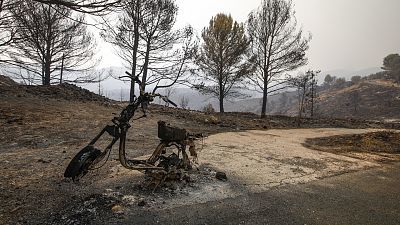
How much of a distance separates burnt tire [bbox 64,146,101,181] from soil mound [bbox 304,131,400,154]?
27.6 feet

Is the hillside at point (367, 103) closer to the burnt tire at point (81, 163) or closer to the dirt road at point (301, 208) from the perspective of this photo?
the dirt road at point (301, 208)

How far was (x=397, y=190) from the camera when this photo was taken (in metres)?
6.18

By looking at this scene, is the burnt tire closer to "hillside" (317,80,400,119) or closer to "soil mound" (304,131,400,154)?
"soil mound" (304,131,400,154)

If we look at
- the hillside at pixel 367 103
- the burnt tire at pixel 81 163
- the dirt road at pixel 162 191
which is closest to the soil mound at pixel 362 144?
the dirt road at pixel 162 191

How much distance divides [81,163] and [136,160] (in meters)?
1.11

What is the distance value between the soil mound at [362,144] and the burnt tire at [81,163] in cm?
842

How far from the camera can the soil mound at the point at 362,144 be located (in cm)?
1062

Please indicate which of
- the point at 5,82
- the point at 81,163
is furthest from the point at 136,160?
the point at 5,82

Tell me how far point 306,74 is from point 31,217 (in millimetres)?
29709

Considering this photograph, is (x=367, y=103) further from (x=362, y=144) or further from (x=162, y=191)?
(x=162, y=191)

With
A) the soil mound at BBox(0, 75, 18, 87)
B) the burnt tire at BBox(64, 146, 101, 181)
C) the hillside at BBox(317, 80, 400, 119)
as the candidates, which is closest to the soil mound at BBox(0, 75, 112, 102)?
the soil mound at BBox(0, 75, 18, 87)

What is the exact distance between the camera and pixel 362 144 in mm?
11641

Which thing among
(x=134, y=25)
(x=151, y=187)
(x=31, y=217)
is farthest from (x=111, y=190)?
(x=134, y=25)

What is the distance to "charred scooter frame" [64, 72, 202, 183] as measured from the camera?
418cm
